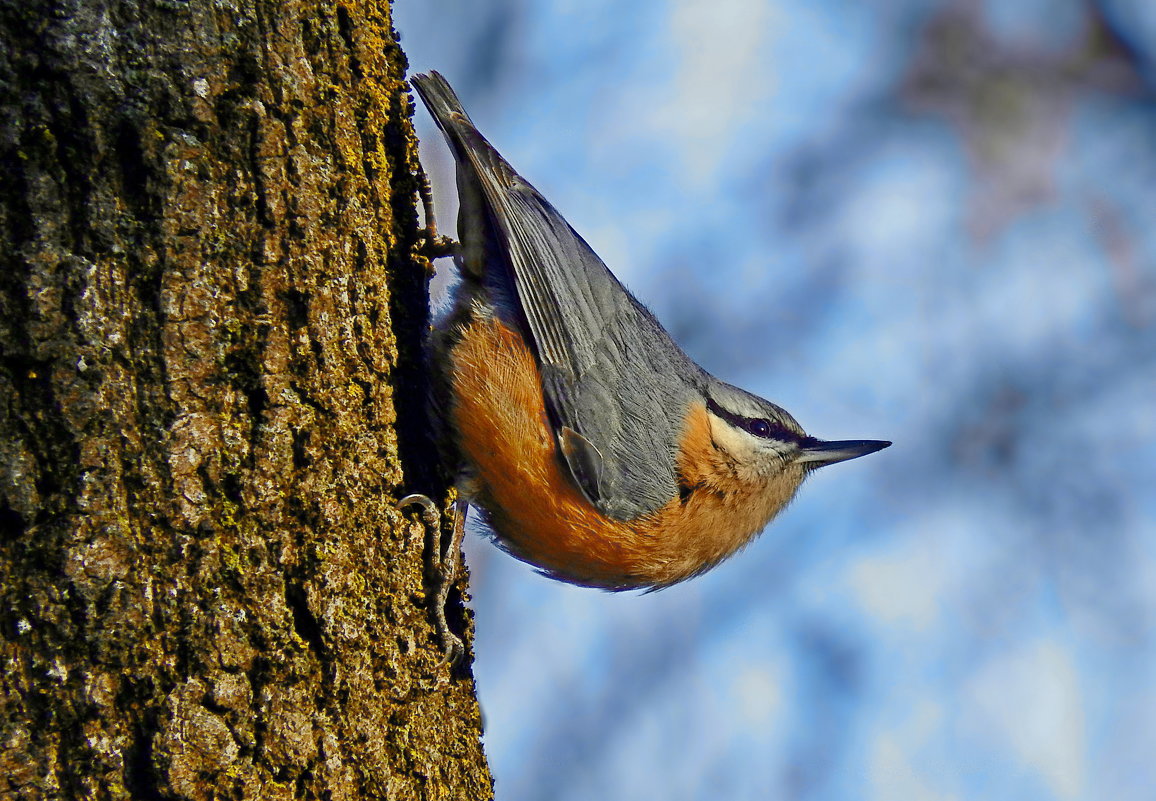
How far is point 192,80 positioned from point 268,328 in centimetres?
49

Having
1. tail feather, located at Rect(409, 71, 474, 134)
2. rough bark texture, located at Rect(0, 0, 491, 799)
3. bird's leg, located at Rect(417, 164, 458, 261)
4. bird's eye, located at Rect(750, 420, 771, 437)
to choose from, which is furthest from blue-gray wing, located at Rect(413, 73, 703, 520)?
rough bark texture, located at Rect(0, 0, 491, 799)

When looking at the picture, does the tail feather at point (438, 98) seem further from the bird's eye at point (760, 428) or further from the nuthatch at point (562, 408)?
the bird's eye at point (760, 428)

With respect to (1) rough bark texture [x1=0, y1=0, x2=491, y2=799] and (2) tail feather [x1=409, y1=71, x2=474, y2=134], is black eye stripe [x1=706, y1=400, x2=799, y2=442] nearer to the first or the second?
(2) tail feather [x1=409, y1=71, x2=474, y2=134]

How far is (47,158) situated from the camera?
5.68 ft

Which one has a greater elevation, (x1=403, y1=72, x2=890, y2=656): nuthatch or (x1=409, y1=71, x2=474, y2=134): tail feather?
(x1=409, y1=71, x2=474, y2=134): tail feather

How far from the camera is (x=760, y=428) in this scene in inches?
146

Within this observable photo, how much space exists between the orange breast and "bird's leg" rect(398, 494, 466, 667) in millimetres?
298

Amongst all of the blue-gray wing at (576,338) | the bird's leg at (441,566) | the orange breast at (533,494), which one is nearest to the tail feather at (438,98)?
the blue-gray wing at (576,338)

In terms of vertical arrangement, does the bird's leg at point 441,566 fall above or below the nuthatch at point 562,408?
below

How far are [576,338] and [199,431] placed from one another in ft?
4.80

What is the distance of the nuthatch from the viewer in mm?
2826

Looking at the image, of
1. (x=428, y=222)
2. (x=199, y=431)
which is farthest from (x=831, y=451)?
(x=199, y=431)

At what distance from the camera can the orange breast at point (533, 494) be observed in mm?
2783

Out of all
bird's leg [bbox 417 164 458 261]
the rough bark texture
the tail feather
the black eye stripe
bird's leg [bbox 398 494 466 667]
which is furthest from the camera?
the black eye stripe
